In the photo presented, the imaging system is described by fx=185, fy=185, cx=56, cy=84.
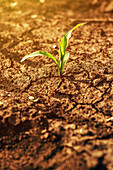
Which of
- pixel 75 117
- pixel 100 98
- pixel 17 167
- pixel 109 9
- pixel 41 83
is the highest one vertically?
pixel 109 9

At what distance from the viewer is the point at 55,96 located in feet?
4.69

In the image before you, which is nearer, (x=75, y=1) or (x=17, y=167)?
(x=17, y=167)

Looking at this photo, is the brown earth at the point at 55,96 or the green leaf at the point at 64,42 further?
the green leaf at the point at 64,42

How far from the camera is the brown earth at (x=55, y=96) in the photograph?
1.04 meters

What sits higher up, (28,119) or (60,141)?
(28,119)

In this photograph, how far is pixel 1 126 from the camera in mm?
1205

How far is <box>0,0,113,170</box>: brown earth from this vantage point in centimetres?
104

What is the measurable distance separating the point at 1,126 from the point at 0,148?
5.7 inches

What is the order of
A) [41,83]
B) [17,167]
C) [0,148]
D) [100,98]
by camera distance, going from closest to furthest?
[17,167], [0,148], [100,98], [41,83]

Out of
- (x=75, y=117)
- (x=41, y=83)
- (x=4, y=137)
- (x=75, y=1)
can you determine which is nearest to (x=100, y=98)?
(x=75, y=117)

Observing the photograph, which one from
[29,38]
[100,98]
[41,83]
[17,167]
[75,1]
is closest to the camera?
[17,167]

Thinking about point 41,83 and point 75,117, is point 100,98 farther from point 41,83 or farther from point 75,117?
point 41,83

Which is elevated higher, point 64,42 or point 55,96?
point 64,42

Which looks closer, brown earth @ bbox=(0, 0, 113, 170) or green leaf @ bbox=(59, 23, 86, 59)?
brown earth @ bbox=(0, 0, 113, 170)
